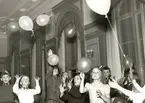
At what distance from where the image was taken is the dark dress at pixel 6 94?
4434 millimetres

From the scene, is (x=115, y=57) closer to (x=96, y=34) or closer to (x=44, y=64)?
(x=96, y=34)

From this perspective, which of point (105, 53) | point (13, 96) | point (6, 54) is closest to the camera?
point (13, 96)

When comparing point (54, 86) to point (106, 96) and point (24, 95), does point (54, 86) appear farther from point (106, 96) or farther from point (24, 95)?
point (106, 96)

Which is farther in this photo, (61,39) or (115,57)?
(61,39)

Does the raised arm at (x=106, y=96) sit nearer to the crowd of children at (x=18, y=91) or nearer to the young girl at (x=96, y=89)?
the young girl at (x=96, y=89)

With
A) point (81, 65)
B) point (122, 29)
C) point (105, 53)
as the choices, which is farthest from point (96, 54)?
point (81, 65)

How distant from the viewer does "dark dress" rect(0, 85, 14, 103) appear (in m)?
4.43

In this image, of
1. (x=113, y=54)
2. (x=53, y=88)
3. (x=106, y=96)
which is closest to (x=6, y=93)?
(x=53, y=88)

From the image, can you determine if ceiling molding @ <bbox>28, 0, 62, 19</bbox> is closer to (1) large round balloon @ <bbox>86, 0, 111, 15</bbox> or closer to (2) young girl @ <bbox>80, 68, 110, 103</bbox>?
(1) large round balloon @ <bbox>86, 0, 111, 15</bbox>

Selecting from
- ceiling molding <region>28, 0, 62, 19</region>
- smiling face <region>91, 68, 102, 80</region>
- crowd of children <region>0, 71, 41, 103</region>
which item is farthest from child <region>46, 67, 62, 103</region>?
ceiling molding <region>28, 0, 62, 19</region>

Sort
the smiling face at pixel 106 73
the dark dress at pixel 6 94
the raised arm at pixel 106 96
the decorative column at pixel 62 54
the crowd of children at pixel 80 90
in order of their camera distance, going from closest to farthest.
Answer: the crowd of children at pixel 80 90
the raised arm at pixel 106 96
the smiling face at pixel 106 73
the dark dress at pixel 6 94
the decorative column at pixel 62 54

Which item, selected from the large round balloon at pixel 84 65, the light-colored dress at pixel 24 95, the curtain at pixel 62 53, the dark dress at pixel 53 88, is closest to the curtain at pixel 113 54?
the large round balloon at pixel 84 65

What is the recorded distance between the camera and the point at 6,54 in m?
10.6

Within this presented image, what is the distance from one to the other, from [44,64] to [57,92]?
2.47 meters
